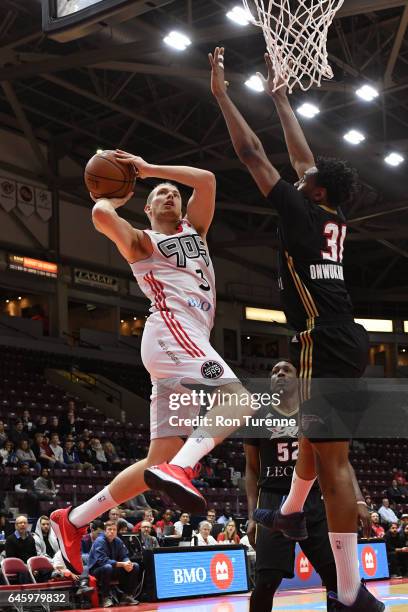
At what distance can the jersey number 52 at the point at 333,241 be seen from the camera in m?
4.51

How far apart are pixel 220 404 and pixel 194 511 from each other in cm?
61

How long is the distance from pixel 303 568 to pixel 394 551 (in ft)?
13.0

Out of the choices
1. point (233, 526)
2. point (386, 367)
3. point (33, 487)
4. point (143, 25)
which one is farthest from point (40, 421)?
point (386, 367)

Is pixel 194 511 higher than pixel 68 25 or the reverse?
the reverse

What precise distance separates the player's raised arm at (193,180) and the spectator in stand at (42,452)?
14158 millimetres

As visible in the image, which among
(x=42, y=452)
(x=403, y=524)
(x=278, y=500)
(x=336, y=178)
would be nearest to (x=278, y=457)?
(x=278, y=500)

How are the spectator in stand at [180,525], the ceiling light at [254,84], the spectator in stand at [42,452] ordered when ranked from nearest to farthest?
the spectator in stand at [180,525], the ceiling light at [254,84], the spectator in stand at [42,452]

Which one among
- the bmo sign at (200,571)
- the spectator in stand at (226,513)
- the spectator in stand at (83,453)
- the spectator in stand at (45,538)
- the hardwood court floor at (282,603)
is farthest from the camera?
the spectator in stand at (83,453)

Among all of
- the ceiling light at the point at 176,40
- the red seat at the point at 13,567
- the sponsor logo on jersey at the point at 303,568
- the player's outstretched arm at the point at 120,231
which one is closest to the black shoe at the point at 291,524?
the player's outstretched arm at the point at 120,231

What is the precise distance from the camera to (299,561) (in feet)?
48.5

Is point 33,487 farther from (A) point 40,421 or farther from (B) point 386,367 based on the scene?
(B) point 386,367

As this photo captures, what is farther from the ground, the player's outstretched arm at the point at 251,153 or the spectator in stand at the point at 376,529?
the player's outstretched arm at the point at 251,153

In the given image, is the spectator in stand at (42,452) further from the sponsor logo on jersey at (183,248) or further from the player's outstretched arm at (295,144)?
the player's outstretched arm at (295,144)

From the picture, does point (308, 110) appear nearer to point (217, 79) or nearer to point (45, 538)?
point (45, 538)
